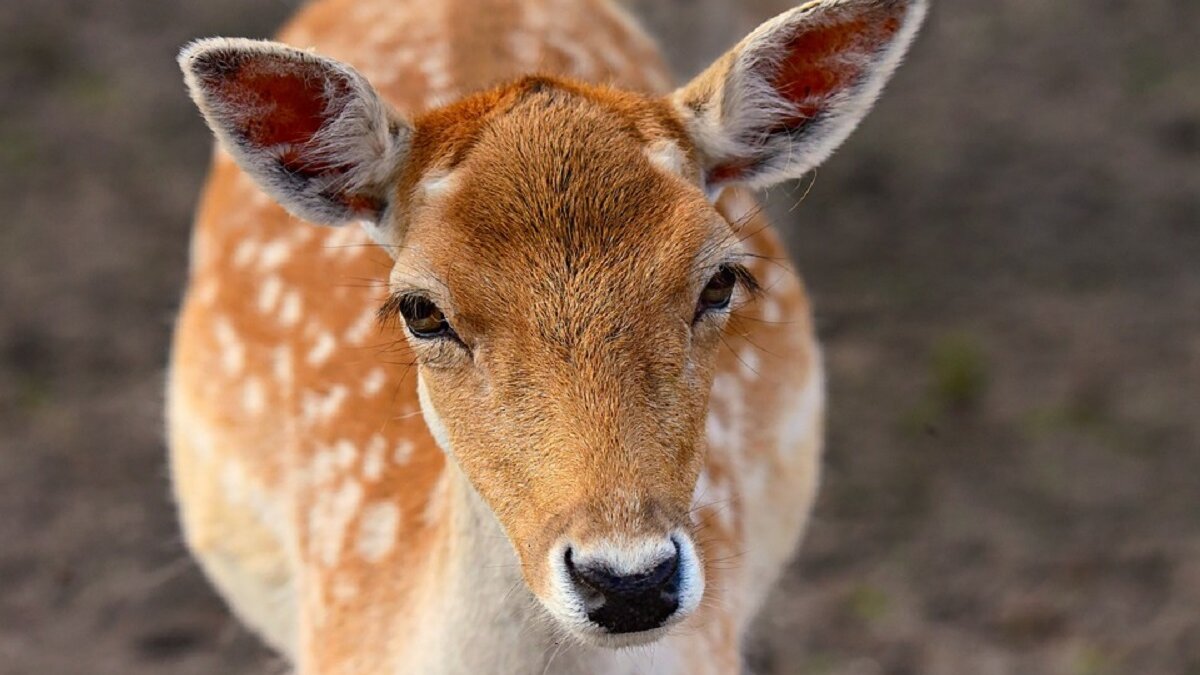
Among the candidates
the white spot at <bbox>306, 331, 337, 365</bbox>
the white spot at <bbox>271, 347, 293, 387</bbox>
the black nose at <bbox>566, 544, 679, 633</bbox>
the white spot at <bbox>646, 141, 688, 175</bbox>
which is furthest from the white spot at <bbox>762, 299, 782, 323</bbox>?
the black nose at <bbox>566, 544, 679, 633</bbox>

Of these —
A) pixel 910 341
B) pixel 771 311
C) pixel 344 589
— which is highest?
pixel 910 341

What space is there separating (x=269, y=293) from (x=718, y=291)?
65.8 inches

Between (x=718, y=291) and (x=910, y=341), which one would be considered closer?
(x=718, y=291)

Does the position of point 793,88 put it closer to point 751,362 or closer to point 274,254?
point 751,362

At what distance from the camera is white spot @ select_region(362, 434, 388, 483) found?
3.53m

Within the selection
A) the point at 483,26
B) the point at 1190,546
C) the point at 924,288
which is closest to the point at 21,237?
the point at 483,26

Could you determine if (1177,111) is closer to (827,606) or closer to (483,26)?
(827,606)

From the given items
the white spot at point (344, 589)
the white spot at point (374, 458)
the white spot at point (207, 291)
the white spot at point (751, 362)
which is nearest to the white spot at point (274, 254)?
the white spot at point (207, 291)

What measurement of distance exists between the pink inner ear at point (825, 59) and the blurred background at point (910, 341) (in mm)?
2103

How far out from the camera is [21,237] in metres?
A: 6.39

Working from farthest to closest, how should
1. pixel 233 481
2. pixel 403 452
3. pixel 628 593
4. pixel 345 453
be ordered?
1. pixel 233 481
2. pixel 345 453
3. pixel 403 452
4. pixel 628 593

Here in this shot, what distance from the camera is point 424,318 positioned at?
258cm

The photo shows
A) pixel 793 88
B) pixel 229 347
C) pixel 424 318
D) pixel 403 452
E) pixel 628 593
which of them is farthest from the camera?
pixel 229 347

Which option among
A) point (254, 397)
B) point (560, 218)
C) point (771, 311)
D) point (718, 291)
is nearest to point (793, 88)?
point (718, 291)
